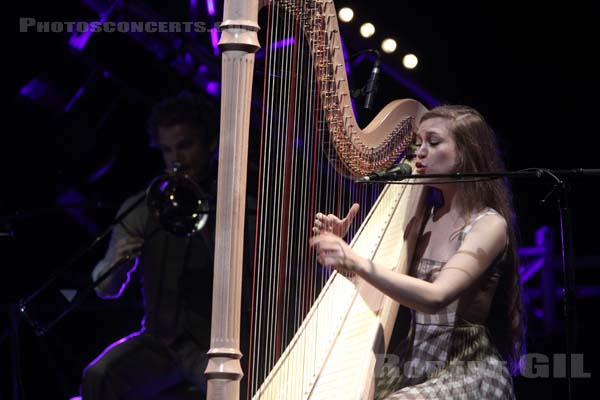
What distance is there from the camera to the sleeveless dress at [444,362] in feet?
7.88

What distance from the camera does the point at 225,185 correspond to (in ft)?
5.81

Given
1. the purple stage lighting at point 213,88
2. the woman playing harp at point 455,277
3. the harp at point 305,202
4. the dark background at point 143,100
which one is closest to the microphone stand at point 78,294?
the dark background at point 143,100

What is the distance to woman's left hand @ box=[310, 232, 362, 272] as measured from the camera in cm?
220

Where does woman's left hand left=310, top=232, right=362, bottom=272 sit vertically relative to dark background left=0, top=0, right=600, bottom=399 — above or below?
below

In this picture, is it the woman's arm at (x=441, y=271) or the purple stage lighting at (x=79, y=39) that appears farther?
the purple stage lighting at (x=79, y=39)

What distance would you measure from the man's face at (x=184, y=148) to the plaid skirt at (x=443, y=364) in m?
1.73

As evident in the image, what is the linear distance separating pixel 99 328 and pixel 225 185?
2.87 meters

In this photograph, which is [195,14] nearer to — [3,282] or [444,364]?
[3,282]

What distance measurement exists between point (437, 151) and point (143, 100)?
2080 millimetres

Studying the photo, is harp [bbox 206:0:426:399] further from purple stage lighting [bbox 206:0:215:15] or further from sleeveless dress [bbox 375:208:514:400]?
purple stage lighting [bbox 206:0:215:15]

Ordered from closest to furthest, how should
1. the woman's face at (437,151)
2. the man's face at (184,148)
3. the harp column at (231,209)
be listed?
the harp column at (231,209) < the woman's face at (437,151) < the man's face at (184,148)

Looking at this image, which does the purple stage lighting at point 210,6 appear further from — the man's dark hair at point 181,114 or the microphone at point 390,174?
the microphone at point 390,174

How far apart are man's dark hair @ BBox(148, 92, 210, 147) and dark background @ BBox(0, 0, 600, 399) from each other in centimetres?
9

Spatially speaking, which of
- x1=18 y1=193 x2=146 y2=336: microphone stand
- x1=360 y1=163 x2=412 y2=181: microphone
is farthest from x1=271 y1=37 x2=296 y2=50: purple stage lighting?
x1=18 y1=193 x2=146 y2=336: microphone stand
